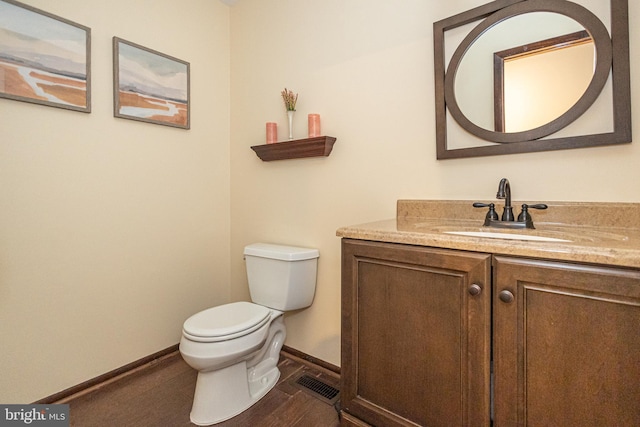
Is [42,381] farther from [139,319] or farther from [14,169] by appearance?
[14,169]

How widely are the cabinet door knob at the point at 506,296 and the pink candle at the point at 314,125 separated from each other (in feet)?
4.13

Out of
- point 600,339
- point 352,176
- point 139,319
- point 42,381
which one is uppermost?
point 352,176

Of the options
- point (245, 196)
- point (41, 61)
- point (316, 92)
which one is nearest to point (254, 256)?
point (245, 196)

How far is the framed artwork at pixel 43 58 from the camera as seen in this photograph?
140 cm

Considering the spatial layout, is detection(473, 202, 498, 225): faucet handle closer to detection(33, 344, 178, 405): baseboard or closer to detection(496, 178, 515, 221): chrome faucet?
detection(496, 178, 515, 221): chrome faucet

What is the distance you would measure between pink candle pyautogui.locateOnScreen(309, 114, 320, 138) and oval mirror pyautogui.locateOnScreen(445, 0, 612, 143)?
A: 2.29ft

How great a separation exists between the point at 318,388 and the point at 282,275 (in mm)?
635

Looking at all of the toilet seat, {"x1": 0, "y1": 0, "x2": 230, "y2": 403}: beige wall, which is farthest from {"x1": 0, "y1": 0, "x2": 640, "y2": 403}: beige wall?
the toilet seat

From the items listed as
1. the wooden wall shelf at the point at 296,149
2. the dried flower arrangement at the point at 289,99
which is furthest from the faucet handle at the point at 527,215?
the dried flower arrangement at the point at 289,99

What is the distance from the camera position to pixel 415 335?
1006 millimetres

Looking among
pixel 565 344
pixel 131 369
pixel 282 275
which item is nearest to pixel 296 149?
pixel 282 275

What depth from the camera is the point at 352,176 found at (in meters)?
1.71

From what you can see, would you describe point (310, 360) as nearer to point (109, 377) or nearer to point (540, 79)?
point (109, 377)

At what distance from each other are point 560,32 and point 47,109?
227 centimetres
